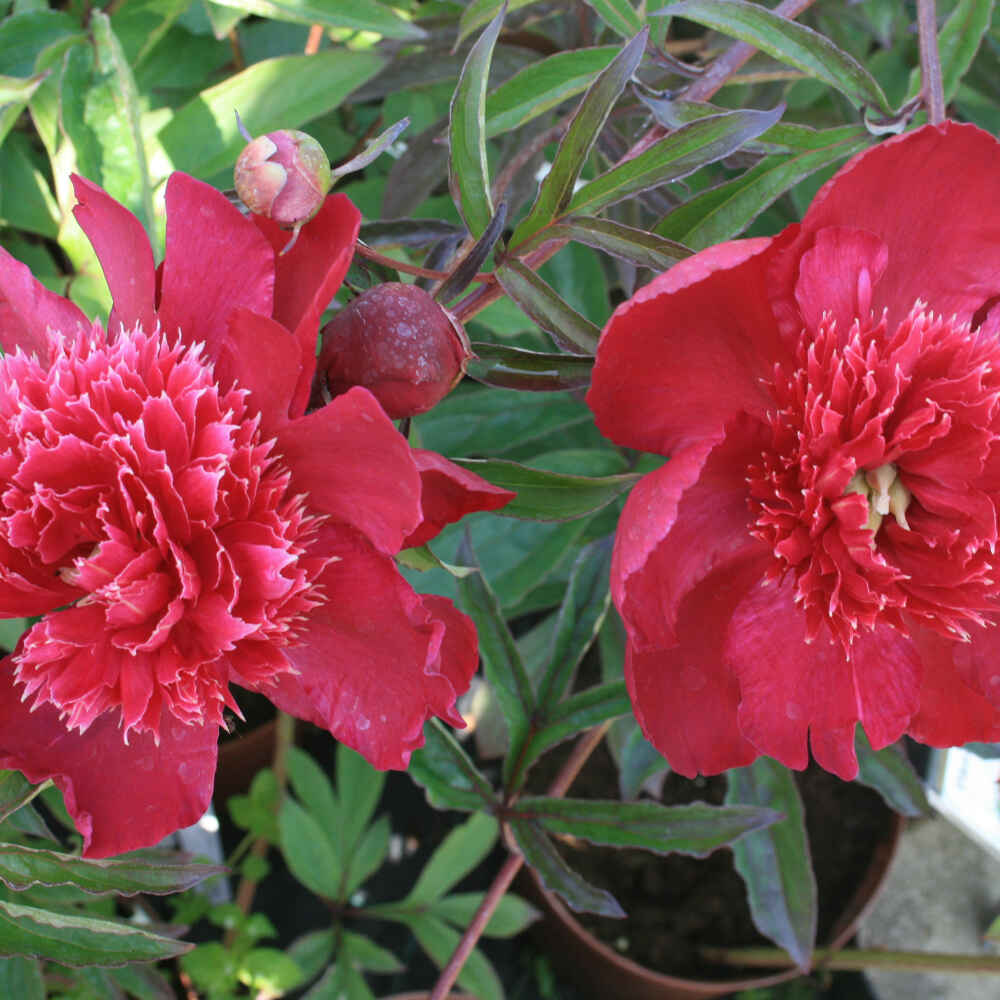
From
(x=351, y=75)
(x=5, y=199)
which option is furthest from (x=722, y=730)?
(x=5, y=199)

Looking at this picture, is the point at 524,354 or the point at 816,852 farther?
the point at 816,852

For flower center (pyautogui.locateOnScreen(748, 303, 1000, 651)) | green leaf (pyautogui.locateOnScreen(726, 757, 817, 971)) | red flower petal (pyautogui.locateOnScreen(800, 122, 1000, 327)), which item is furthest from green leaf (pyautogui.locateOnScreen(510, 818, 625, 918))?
red flower petal (pyautogui.locateOnScreen(800, 122, 1000, 327))

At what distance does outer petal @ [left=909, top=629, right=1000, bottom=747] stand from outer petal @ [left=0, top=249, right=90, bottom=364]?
1.21 feet

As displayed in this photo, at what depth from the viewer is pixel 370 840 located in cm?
91

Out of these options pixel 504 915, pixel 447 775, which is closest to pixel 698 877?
pixel 504 915

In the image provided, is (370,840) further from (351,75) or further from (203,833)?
(351,75)

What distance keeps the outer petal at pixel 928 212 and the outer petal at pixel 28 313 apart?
279mm

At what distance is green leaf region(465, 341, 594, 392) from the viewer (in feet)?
1.36

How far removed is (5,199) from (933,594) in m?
0.61

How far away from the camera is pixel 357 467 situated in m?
0.34

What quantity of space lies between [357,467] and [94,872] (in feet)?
0.74

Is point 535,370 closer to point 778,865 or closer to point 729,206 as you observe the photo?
point 729,206

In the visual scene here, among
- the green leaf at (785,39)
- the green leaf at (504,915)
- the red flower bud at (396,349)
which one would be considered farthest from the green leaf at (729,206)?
the green leaf at (504,915)

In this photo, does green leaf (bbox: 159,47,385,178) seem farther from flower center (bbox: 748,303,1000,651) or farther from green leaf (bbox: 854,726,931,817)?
green leaf (bbox: 854,726,931,817)
